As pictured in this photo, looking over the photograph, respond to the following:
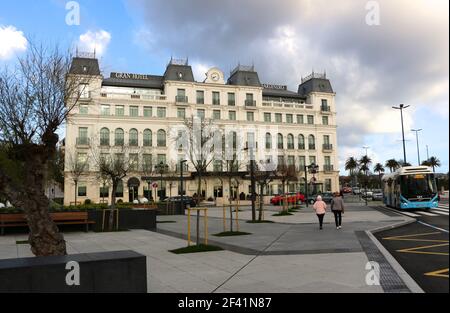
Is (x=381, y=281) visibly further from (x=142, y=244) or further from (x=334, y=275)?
(x=142, y=244)

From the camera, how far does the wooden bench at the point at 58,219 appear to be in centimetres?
1703

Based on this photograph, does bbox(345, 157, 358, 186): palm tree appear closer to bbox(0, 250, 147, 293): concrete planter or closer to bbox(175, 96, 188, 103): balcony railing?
bbox(175, 96, 188, 103): balcony railing

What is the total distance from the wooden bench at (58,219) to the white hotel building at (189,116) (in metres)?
36.5

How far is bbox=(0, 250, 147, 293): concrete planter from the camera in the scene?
5324 mm

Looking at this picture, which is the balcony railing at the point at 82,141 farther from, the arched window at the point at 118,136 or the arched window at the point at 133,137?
the arched window at the point at 133,137

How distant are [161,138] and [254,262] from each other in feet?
186

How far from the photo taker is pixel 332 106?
77.2 meters

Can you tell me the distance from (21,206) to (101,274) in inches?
109

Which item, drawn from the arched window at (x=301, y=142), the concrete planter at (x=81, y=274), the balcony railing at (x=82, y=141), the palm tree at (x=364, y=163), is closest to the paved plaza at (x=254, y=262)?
the concrete planter at (x=81, y=274)

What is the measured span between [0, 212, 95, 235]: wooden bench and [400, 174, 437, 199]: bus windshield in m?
19.0

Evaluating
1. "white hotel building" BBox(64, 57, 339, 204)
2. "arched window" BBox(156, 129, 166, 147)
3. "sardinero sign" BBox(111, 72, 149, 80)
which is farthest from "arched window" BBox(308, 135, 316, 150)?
"sardinero sign" BBox(111, 72, 149, 80)

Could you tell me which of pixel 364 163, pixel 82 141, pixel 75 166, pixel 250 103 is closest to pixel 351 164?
pixel 364 163

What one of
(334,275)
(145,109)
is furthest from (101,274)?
(145,109)

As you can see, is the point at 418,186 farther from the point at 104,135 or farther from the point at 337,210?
the point at 104,135
